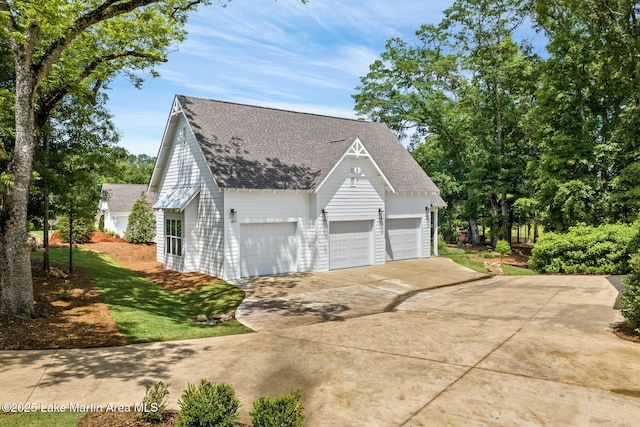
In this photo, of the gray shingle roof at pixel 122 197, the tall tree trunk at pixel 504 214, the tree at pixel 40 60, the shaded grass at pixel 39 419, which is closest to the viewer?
the shaded grass at pixel 39 419

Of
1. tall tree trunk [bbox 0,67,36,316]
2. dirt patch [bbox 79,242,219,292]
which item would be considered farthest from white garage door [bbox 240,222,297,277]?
tall tree trunk [bbox 0,67,36,316]

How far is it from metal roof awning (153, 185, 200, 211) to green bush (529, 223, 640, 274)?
18552 millimetres

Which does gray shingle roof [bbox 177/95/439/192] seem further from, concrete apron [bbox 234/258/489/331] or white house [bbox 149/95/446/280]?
concrete apron [bbox 234/258/489/331]

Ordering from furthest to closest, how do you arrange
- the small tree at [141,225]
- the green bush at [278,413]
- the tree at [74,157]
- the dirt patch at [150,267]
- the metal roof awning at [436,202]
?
the small tree at [141,225] < the metal roof awning at [436,202] < the dirt patch at [150,267] < the tree at [74,157] < the green bush at [278,413]

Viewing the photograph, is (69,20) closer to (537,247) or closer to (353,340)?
(353,340)

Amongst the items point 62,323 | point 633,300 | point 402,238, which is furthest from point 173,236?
point 633,300

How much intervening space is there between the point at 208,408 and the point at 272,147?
1700cm

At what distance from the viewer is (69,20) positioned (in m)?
10.1

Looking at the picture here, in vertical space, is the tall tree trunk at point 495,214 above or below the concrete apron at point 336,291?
above

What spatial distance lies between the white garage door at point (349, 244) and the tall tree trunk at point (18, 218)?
12.9 meters

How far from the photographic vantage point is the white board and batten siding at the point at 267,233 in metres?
17.2

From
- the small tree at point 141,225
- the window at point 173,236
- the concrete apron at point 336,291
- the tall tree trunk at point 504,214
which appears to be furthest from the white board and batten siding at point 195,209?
the tall tree trunk at point 504,214

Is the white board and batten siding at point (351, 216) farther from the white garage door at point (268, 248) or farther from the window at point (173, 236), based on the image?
the window at point (173, 236)

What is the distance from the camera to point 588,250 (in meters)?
19.6
